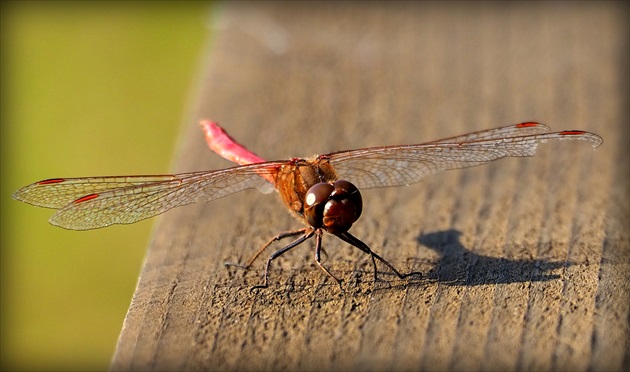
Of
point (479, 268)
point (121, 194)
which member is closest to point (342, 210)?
point (479, 268)

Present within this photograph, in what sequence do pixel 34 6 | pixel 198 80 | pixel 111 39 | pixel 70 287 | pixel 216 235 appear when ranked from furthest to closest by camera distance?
pixel 34 6 → pixel 111 39 → pixel 70 287 → pixel 198 80 → pixel 216 235

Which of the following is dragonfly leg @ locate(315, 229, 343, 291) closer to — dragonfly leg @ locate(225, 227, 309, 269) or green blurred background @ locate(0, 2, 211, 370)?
dragonfly leg @ locate(225, 227, 309, 269)

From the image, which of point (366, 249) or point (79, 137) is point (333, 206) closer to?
point (366, 249)

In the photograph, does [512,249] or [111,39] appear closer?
[512,249]

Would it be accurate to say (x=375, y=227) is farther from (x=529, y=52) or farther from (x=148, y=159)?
(x=148, y=159)


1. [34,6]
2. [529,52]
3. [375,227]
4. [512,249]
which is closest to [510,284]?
[512,249]

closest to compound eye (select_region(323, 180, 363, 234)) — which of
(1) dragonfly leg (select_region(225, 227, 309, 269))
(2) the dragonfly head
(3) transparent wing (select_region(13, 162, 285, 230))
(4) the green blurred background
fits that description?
(2) the dragonfly head
